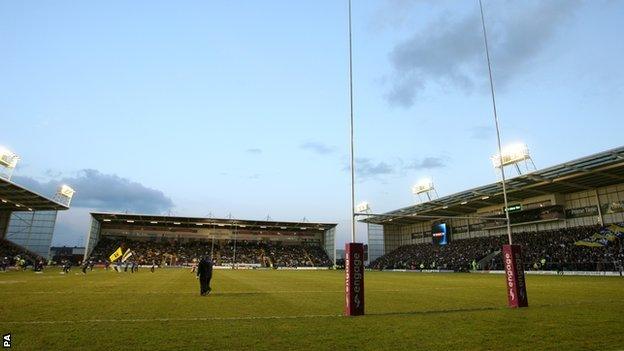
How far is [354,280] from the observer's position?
957 centimetres

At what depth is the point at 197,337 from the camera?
6.53 meters

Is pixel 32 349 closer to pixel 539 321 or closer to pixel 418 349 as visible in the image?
pixel 418 349

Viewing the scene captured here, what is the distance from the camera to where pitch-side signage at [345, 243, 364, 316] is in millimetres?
9292

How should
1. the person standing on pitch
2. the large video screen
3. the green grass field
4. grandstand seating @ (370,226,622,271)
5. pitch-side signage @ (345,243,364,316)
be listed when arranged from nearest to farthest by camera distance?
1. the green grass field
2. pitch-side signage @ (345,243,364,316)
3. the person standing on pitch
4. grandstand seating @ (370,226,622,271)
5. the large video screen

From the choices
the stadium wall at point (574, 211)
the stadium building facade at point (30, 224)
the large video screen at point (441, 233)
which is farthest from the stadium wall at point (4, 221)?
the stadium wall at point (574, 211)

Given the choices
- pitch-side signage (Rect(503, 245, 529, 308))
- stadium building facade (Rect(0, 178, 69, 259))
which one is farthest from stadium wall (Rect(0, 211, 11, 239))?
pitch-side signage (Rect(503, 245, 529, 308))

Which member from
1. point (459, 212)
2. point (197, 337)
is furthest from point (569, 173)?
point (197, 337)

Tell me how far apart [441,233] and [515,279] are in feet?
173

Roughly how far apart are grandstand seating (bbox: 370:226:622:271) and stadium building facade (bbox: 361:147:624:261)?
1.75 metres

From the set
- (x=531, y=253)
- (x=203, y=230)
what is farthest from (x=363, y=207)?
→ (x=531, y=253)

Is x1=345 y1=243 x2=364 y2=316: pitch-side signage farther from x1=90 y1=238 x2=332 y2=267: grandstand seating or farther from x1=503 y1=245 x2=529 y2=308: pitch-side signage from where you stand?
x1=90 y1=238 x2=332 y2=267: grandstand seating

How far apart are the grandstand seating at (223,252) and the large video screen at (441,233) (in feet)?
74.7

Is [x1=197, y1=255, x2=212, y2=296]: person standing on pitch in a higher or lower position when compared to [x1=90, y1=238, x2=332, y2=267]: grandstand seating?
lower

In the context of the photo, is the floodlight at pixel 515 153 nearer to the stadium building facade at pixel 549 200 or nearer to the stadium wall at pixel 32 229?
the stadium building facade at pixel 549 200
